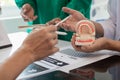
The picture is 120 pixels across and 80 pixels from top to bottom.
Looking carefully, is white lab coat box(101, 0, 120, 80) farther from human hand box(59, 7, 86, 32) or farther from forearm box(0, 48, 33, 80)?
forearm box(0, 48, 33, 80)

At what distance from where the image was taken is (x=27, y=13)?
1392 mm

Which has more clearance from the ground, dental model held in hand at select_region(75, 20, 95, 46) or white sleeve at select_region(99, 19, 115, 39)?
dental model held in hand at select_region(75, 20, 95, 46)

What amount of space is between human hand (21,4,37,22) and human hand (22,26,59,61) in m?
0.64

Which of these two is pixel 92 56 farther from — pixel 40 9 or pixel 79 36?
pixel 40 9

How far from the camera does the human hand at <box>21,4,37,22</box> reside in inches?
53.5

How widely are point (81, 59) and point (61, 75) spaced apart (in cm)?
20

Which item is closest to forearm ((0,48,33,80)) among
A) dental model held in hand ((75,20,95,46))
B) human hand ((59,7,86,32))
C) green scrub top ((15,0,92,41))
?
dental model held in hand ((75,20,95,46))

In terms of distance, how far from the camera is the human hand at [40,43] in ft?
2.26

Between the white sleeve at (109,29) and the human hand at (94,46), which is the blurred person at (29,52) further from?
the white sleeve at (109,29)

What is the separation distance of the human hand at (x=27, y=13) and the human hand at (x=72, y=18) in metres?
0.30

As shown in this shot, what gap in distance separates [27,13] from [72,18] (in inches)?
14.2

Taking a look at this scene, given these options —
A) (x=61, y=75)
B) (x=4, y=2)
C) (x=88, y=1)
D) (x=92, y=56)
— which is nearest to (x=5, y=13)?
(x=4, y=2)

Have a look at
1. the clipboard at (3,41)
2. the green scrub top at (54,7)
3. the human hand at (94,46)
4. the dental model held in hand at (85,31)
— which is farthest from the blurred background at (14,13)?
the dental model held in hand at (85,31)

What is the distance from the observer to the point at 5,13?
2.35m
